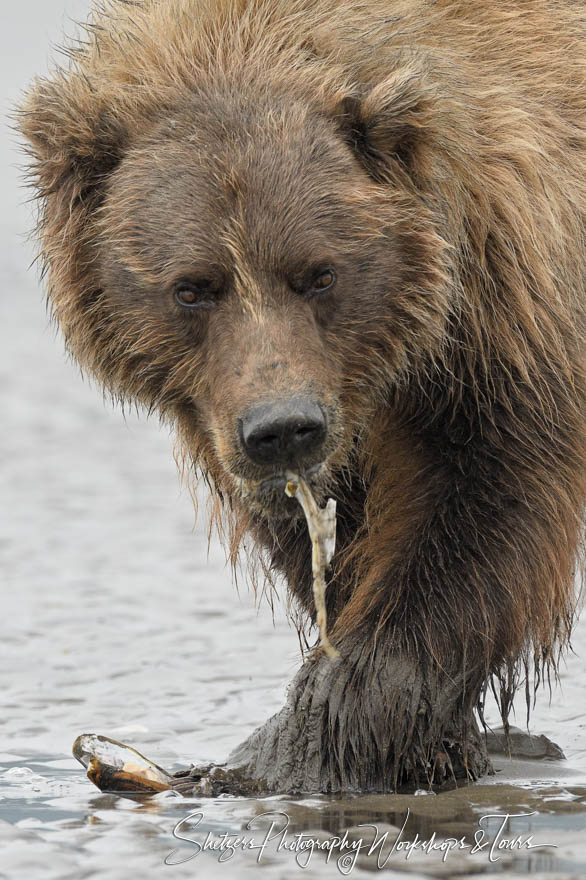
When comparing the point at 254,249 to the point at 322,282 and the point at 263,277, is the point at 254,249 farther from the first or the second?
the point at 322,282

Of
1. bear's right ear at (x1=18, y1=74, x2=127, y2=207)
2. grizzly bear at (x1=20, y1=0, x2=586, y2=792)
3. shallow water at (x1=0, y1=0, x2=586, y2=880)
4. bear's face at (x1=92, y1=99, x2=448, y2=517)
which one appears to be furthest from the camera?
bear's right ear at (x1=18, y1=74, x2=127, y2=207)

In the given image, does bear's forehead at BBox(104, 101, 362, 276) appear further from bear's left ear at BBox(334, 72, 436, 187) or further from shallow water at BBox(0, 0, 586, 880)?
shallow water at BBox(0, 0, 586, 880)

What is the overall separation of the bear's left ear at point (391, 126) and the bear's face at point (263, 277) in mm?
57

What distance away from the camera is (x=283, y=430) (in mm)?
5105

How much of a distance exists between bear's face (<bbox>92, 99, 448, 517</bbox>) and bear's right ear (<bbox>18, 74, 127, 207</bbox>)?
Result: 0.30ft

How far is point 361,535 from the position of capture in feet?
20.6

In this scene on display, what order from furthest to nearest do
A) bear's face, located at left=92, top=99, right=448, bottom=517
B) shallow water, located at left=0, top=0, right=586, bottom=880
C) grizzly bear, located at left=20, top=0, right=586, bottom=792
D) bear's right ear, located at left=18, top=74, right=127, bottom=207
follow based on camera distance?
bear's right ear, located at left=18, top=74, right=127, bottom=207
grizzly bear, located at left=20, top=0, right=586, bottom=792
bear's face, located at left=92, top=99, right=448, bottom=517
shallow water, located at left=0, top=0, right=586, bottom=880

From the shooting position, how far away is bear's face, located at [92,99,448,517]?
17.3 ft

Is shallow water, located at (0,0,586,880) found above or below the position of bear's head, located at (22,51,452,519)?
below

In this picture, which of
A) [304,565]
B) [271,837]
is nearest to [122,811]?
[271,837]

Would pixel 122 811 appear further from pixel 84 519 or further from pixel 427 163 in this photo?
pixel 84 519

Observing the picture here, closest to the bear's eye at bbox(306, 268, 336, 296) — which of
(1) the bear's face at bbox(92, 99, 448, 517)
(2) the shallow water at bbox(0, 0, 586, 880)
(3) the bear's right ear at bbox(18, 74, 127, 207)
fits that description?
(1) the bear's face at bbox(92, 99, 448, 517)

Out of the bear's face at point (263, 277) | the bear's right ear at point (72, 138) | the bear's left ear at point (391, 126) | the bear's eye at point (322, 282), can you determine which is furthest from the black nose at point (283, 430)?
the bear's right ear at point (72, 138)

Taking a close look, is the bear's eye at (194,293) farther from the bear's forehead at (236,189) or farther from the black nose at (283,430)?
the black nose at (283,430)
